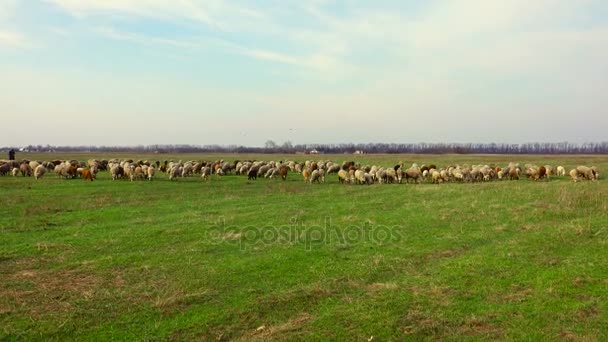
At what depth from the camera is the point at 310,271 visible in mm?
11914

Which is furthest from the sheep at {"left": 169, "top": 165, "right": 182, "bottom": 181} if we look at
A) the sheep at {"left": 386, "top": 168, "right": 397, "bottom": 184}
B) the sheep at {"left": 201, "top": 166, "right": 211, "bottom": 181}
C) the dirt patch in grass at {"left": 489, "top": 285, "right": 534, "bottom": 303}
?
the dirt patch in grass at {"left": 489, "top": 285, "right": 534, "bottom": 303}

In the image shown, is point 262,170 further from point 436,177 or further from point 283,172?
point 436,177

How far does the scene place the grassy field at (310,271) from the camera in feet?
28.6

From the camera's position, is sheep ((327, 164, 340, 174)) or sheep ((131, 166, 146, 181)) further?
sheep ((327, 164, 340, 174))

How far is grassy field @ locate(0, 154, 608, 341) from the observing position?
28.6 feet

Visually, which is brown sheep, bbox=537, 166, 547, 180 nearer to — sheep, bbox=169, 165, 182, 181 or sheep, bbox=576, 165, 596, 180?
sheep, bbox=576, 165, 596, 180

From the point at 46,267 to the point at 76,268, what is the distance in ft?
2.67

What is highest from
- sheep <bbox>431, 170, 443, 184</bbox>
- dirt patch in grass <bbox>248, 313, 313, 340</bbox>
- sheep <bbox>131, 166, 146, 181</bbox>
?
sheep <bbox>131, 166, 146, 181</bbox>

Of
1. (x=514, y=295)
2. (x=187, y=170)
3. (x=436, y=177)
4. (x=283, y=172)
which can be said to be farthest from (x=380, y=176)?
(x=514, y=295)

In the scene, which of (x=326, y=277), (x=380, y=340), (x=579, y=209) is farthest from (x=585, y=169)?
(x=380, y=340)

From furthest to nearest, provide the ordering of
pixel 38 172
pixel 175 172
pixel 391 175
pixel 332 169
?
pixel 332 169
pixel 175 172
pixel 38 172
pixel 391 175

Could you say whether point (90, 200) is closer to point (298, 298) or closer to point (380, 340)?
point (298, 298)

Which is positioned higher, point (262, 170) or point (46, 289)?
point (262, 170)

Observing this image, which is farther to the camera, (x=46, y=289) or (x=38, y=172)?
(x=38, y=172)
